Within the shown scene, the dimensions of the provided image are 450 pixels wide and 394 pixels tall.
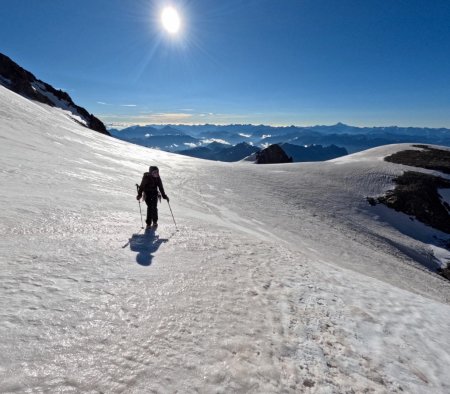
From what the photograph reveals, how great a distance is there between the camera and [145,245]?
9.68m

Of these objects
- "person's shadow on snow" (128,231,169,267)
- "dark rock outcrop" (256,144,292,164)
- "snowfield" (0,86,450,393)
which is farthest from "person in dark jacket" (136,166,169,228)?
"dark rock outcrop" (256,144,292,164)

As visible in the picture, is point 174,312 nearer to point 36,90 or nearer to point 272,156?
point 272,156

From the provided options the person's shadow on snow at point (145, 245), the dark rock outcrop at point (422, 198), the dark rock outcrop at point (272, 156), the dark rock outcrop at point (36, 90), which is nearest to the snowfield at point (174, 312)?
the person's shadow on snow at point (145, 245)

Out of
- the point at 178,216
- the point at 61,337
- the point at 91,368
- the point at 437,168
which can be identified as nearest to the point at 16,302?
the point at 61,337

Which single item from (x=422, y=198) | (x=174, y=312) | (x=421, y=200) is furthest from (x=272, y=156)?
(x=174, y=312)

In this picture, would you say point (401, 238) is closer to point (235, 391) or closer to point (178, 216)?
point (178, 216)

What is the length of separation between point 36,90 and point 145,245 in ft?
308

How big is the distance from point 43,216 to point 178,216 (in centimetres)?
662

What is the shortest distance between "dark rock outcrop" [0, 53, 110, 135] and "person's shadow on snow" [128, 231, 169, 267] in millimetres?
66504

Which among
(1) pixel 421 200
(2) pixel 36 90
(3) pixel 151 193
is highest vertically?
(2) pixel 36 90

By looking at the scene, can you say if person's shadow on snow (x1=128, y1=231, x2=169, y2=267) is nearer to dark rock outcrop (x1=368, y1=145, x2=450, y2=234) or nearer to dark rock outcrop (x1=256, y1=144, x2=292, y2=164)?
dark rock outcrop (x1=368, y1=145, x2=450, y2=234)

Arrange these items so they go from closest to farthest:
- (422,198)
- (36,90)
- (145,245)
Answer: (145,245) < (422,198) < (36,90)

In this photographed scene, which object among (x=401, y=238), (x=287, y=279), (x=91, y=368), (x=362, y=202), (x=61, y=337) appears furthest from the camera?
(x=362, y=202)

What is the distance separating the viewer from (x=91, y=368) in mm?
4195
